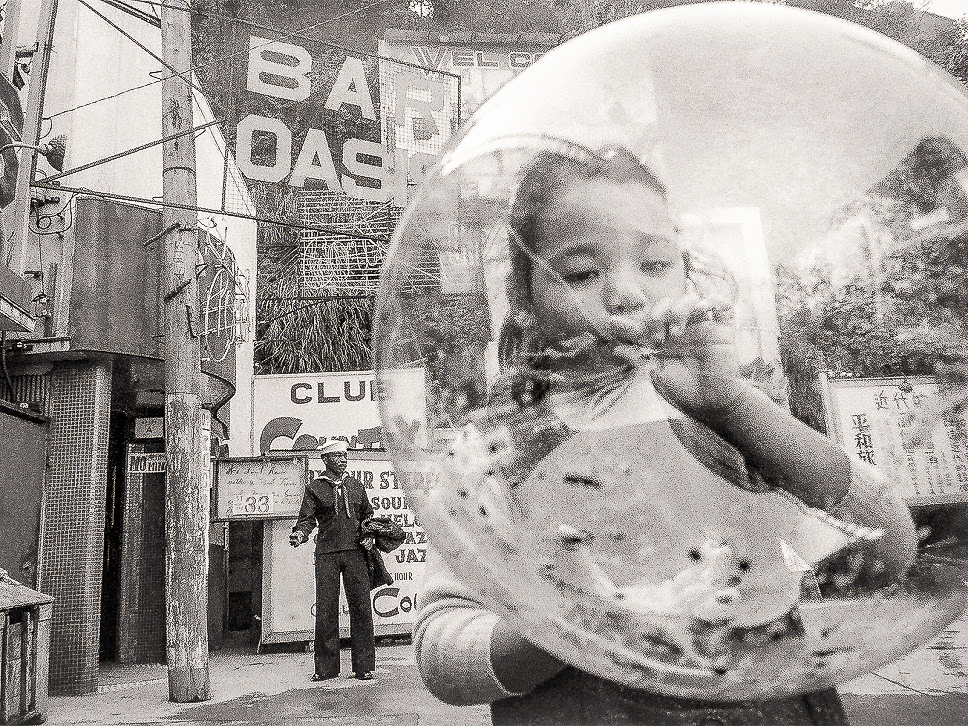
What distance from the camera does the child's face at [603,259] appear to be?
115 centimetres

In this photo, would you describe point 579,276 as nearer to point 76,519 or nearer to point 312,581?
point 76,519

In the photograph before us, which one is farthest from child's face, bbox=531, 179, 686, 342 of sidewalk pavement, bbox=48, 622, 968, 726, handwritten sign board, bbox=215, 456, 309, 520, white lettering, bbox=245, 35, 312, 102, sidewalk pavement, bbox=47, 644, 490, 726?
white lettering, bbox=245, 35, 312, 102

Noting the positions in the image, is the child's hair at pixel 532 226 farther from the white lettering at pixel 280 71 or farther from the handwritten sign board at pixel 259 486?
the white lettering at pixel 280 71

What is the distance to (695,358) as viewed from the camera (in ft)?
3.74

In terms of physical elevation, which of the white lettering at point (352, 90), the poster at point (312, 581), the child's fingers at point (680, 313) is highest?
the white lettering at point (352, 90)

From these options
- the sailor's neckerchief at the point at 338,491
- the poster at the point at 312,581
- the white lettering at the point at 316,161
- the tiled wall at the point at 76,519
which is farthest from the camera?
the white lettering at the point at 316,161

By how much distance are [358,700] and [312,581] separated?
2.45 metres

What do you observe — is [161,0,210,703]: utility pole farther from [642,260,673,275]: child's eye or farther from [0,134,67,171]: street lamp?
[642,260,673,275]: child's eye

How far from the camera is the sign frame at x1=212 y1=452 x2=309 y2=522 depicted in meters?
7.92

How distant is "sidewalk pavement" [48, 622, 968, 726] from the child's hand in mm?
3954

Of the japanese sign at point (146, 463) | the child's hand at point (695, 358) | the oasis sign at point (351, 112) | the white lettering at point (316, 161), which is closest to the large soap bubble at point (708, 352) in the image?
the child's hand at point (695, 358)

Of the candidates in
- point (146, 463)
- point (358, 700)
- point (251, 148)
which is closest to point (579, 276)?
point (358, 700)

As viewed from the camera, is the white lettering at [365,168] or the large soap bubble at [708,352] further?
the white lettering at [365,168]

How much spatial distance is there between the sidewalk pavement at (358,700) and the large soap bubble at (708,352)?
12.5ft
